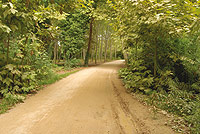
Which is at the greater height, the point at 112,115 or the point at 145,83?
the point at 145,83

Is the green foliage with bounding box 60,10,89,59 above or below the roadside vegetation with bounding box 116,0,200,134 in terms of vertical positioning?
above

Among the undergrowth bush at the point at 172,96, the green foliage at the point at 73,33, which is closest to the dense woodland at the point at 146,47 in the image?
the undergrowth bush at the point at 172,96

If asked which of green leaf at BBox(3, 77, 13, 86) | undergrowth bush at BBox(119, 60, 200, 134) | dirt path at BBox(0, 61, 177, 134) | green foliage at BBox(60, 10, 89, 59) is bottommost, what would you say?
dirt path at BBox(0, 61, 177, 134)

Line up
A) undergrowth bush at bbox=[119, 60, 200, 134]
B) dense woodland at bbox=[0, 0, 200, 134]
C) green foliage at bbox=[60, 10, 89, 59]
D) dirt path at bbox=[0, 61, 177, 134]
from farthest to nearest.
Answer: green foliage at bbox=[60, 10, 89, 59]
dense woodland at bbox=[0, 0, 200, 134]
undergrowth bush at bbox=[119, 60, 200, 134]
dirt path at bbox=[0, 61, 177, 134]

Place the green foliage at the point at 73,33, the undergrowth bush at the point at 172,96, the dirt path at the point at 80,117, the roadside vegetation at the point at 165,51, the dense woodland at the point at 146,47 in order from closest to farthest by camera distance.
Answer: the dirt path at the point at 80,117 < the undergrowth bush at the point at 172,96 < the dense woodland at the point at 146,47 < the roadside vegetation at the point at 165,51 < the green foliage at the point at 73,33

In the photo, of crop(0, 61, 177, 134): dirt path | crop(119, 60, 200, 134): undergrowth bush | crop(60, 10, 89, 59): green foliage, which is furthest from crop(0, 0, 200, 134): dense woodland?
crop(60, 10, 89, 59): green foliage

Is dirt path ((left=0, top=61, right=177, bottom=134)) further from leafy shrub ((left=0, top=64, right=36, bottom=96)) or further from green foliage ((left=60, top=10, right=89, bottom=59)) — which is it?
green foliage ((left=60, top=10, right=89, bottom=59))

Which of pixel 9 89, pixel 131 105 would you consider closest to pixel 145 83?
pixel 131 105

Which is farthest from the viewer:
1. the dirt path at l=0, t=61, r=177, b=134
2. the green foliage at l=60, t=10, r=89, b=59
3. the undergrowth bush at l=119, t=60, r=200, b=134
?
the green foliage at l=60, t=10, r=89, b=59

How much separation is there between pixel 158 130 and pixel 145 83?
3.26m

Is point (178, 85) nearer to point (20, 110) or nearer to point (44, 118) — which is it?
point (44, 118)

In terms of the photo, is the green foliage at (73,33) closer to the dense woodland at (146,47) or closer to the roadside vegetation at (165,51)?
the dense woodland at (146,47)

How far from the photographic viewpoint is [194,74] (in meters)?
6.23

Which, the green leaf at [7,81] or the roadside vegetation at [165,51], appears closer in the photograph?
the roadside vegetation at [165,51]
